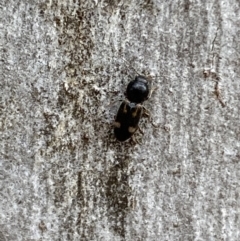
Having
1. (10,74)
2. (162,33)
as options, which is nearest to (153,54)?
(162,33)

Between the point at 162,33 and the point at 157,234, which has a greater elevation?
the point at 162,33

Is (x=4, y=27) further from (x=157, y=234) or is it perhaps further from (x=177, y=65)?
(x=157, y=234)

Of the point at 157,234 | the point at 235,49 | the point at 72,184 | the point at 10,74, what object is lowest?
the point at 157,234
